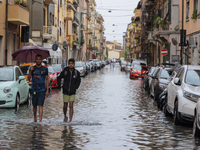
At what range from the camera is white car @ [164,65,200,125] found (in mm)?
9555

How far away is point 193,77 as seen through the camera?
1087cm

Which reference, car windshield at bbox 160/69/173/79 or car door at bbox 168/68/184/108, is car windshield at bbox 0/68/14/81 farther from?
car windshield at bbox 160/69/173/79

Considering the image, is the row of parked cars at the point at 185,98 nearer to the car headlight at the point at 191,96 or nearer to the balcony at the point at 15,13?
the car headlight at the point at 191,96

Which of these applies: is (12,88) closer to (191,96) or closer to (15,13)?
(191,96)

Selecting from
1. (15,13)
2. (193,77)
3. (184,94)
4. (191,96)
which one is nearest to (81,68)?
(15,13)

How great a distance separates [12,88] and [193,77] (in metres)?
5.84

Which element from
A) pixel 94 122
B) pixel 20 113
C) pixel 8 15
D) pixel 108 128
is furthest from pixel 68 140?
pixel 8 15

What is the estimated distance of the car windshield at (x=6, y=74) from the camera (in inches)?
547

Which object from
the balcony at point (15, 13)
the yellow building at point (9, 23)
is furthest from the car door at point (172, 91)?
the balcony at point (15, 13)

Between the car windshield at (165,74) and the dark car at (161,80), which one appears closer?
the dark car at (161,80)

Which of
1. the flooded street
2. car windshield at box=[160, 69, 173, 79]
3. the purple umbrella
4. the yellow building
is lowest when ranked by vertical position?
the flooded street

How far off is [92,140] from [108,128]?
1.67 meters

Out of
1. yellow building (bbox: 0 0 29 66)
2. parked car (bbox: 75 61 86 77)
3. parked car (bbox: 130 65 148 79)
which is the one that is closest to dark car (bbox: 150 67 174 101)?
yellow building (bbox: 0 0 29 66)

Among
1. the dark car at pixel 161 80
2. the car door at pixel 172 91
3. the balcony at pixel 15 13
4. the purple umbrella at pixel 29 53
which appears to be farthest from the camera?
the balcony at pixel 15 13
